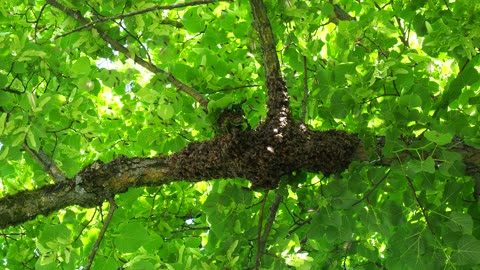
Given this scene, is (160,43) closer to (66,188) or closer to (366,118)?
(66,188)

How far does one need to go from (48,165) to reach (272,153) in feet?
3.77

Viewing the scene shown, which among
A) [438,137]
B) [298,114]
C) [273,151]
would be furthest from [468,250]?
[298,114]

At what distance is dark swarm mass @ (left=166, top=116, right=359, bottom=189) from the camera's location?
1992mm

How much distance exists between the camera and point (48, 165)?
8.25ft

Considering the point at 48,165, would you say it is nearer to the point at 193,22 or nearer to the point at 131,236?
the point at 131,236

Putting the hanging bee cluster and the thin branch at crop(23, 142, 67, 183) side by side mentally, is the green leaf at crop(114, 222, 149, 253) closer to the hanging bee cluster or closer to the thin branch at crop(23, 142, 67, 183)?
the thin branch at crop(23, 142, 67, 183)

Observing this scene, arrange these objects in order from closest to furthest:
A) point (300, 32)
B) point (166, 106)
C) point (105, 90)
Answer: point (166, 106) → point (300, 32) → point (105, 90)

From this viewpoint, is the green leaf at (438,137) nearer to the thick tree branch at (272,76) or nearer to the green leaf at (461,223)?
the green leaf at (461,223)

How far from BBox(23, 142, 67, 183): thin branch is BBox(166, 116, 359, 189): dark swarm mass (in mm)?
683

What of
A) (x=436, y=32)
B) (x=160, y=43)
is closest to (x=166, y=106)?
(x=160, y=43)

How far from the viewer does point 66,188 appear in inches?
93.8

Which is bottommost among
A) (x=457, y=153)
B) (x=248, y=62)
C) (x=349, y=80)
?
(x=457, y=153)

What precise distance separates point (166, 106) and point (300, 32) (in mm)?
708

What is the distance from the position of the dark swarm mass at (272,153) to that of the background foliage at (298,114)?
82 mm
